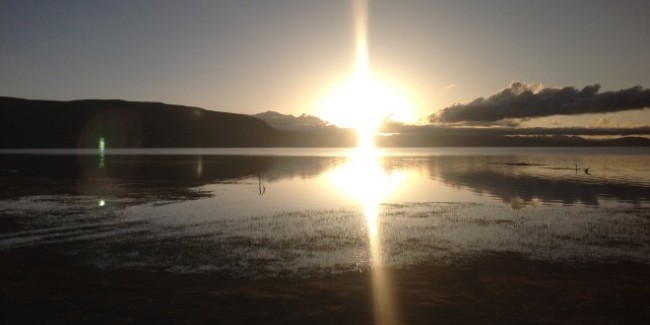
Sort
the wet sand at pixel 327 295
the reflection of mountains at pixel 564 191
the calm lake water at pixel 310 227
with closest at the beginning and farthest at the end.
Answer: the wet sand at pixel 327 295
the calm lake water at pixel 310 227
the reflection of mountains at pixel 564 191

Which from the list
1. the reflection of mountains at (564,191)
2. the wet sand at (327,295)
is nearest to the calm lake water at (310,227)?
the reflection of mountains at (564,191)

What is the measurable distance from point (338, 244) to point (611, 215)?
2464 centimetres

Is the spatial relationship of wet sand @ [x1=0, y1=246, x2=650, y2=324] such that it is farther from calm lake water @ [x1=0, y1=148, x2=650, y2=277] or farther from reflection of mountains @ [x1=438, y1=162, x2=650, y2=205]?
reflection of mountains @ [x1=438, y1=162, x2=650, y2=205]

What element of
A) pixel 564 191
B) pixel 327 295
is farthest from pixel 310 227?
pixel 564 191

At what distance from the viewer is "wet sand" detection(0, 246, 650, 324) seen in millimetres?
14586

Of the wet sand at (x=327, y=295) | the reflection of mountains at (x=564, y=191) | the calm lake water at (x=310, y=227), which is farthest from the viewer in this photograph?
the reflection of mountains at (x=564, y=191)

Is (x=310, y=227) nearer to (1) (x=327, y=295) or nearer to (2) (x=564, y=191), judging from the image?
(1) (x=327, y=295)

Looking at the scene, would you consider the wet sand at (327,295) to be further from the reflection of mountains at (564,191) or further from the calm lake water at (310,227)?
the reflection of mountains at (564,191)

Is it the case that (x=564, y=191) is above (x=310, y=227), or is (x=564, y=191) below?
below

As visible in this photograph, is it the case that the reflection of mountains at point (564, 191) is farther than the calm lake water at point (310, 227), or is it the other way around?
the reflection of mountains at point (564, 191)

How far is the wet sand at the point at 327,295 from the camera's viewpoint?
1459 centimetres

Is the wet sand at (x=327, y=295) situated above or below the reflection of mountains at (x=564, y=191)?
above

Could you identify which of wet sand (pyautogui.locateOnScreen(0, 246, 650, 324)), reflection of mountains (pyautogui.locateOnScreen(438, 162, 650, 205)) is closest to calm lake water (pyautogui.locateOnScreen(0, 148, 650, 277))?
reflection of mountains (pyautogui.locateOnScreen(438, 162, 650, 205))

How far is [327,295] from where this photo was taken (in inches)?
667
